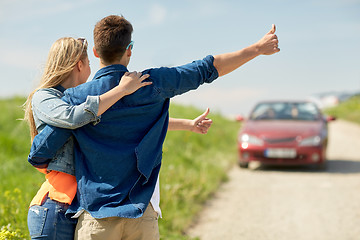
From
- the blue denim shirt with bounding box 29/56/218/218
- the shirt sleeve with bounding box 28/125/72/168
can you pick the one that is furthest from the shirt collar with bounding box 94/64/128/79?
the shirt sleeve with bounding box 28/125/72/168

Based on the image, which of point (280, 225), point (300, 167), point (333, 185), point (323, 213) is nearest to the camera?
point (280, 225)

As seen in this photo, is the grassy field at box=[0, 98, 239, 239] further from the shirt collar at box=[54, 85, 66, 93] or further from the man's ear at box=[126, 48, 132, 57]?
the man's ear at box=[126, 48, 132, 57]

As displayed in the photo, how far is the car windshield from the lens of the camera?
1133 centimetres

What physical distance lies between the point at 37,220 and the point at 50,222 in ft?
0.24

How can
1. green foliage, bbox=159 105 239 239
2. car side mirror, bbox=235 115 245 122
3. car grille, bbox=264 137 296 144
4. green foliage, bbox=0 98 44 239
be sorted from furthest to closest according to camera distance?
car side mirror, bbox=235 115 245 122 → car grille, bbox=264 137 296 144 → green foliage, bbox=159 105 239 239 → green foliage, bbox=0 98 44 239

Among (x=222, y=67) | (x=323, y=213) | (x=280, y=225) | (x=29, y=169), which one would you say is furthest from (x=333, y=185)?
(x=222, y=67)

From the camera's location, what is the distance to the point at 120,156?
240cm

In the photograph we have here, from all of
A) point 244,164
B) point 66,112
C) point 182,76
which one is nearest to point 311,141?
point 244,164

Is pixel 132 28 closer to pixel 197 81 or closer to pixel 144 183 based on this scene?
pixel 197 81

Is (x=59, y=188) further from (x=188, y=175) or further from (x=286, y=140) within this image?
(x=286, y=140)

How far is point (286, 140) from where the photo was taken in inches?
397

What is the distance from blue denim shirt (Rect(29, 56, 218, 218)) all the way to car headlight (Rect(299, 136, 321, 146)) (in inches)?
313

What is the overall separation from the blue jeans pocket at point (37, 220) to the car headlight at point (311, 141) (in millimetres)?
8252

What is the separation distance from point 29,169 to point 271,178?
488 centimetres
